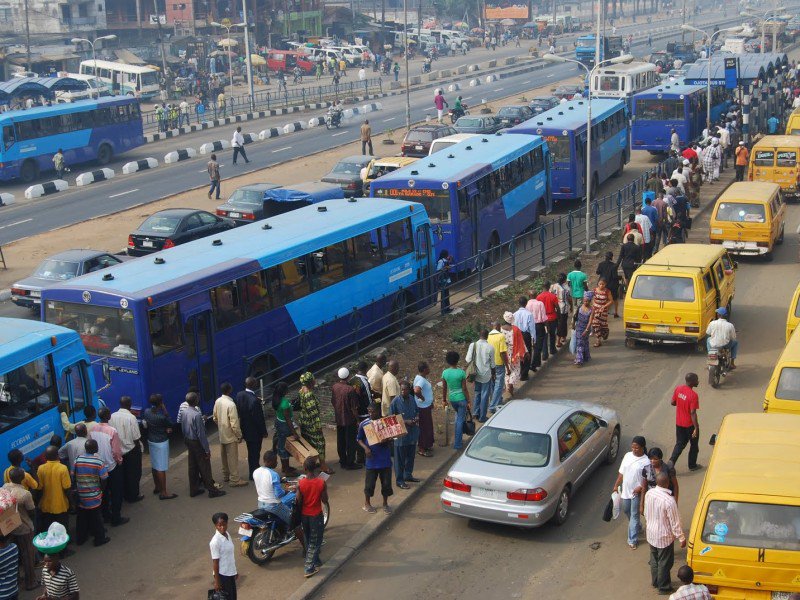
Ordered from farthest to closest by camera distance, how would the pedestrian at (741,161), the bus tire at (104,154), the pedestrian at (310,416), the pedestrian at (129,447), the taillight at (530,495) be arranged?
the bus tire at (104,154)
the pedestrian at (741,161)
the pedestrian at (310,416)
the pedestrian at (129,447)
the taillight at (530,495)

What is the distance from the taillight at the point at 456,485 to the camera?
12805 mm

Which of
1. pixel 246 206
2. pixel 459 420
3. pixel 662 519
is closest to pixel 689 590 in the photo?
pixel 662 519

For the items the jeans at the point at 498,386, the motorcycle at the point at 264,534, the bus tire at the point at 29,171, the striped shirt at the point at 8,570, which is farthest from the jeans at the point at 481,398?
the bus tire at the point at 29,171

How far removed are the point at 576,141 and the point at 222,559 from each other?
24.6 metres

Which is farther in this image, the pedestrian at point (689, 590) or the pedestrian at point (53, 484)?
the pedestrian at point (53, 484)

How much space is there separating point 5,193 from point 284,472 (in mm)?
29439

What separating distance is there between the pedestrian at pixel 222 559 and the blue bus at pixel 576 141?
23.6 m

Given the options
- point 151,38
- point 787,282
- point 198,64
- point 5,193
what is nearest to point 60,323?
point 787,282

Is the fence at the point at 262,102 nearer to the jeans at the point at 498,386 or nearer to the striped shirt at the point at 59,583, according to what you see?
the jeans at the point at 498,386

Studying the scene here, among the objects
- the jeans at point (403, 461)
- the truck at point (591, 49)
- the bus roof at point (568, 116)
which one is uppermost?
the truck at point (591, 49)

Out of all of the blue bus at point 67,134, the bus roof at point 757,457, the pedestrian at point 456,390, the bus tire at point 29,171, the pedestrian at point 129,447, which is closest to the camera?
the bus roof at point 757,457

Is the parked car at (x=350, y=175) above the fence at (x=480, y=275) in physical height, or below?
above

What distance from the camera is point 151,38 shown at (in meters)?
89.7

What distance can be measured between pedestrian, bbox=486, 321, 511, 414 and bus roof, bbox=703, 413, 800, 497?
487cm
